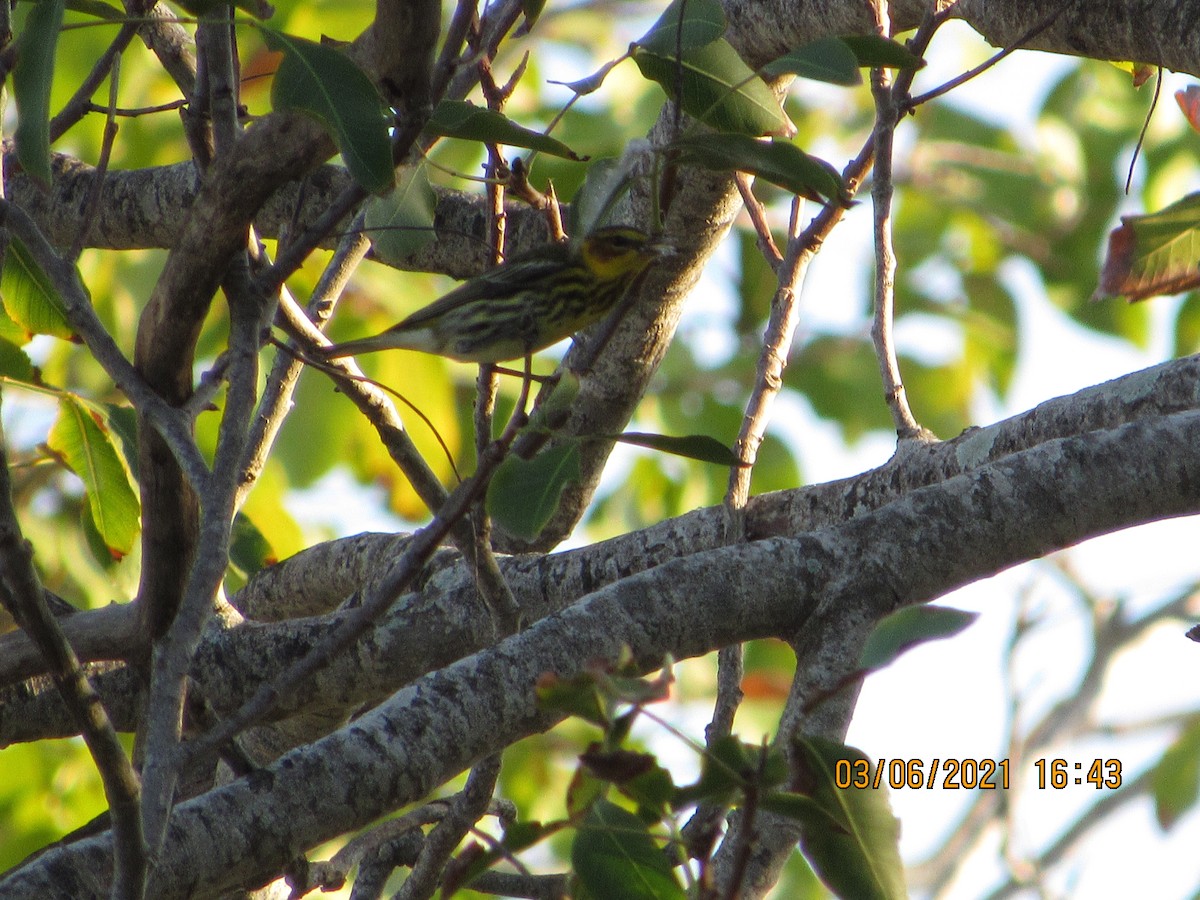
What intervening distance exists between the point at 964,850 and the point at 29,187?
256 inches

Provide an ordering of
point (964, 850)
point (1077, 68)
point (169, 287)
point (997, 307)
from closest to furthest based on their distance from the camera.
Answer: point (169, 287)
point (1077, 68)
point (997, 307)
point (964, 850)

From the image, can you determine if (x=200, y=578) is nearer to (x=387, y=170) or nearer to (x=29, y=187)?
(x=387, y=170)

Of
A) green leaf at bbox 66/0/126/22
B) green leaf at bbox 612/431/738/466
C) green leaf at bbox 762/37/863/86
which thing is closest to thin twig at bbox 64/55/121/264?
green leaf at bbox 66/0/126/22

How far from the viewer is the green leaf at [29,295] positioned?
230 centimetres

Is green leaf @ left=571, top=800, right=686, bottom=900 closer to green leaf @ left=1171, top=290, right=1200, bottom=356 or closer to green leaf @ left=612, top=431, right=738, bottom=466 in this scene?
green leaf @ left=612, top=431, right=738, bottom=466

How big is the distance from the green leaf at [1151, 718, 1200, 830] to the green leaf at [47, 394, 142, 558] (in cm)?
492

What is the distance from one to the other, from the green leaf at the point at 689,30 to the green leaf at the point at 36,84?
2.48 feet

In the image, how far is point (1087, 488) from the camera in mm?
2197

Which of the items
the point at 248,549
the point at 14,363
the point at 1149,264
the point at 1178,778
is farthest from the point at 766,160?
the point at 1178,778

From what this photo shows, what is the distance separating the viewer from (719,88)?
1.80 metres

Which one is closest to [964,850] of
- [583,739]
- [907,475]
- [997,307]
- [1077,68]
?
[583,739]

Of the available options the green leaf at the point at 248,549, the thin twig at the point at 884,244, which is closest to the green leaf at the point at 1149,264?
the thin twig at the point at 884,244

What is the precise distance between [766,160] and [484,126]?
48 cm

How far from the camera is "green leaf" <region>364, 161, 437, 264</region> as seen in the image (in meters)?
2.26
